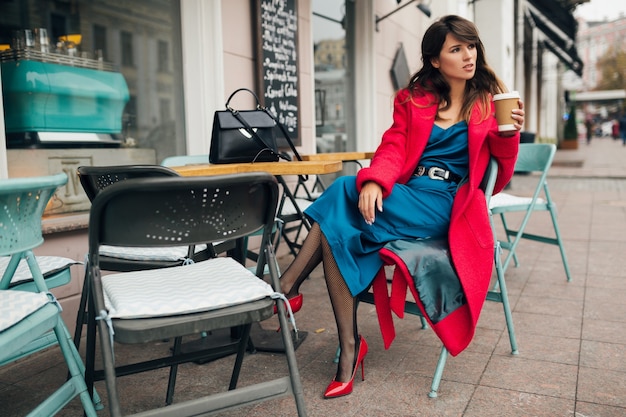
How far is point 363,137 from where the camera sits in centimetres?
718

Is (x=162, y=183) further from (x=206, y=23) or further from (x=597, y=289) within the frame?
(x=597, y=289)

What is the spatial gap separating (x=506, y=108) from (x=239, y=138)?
1.19 metres

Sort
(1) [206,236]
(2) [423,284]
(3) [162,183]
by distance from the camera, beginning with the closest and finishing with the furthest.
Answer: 1. (3) [162,183]
2. (1) [206,236]
3. (2) [423,284]

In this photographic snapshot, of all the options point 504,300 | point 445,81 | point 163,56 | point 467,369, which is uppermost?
point 163,56

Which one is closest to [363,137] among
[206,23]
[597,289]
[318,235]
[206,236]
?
[206,23]

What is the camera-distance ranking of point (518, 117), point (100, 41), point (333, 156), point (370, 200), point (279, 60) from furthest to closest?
point (279, 60)
point (100, 41)
point (333, 156)
point (370, 200)
point (518, 117)

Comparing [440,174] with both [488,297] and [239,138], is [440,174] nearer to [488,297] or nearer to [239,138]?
[488,297]

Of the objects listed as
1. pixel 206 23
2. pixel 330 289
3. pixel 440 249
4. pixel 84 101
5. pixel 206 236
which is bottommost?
pixel 330 289

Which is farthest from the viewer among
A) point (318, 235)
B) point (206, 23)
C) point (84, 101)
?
point (206, 23)

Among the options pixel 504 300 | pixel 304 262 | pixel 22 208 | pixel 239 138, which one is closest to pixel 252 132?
pixel 239 138

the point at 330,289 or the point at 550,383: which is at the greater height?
the point at 330,289

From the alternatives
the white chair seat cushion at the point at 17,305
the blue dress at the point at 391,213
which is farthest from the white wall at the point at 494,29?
the white chair seat cushion at the point at 17,305

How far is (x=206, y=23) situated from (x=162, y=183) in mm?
2986

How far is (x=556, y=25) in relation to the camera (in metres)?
15.9
